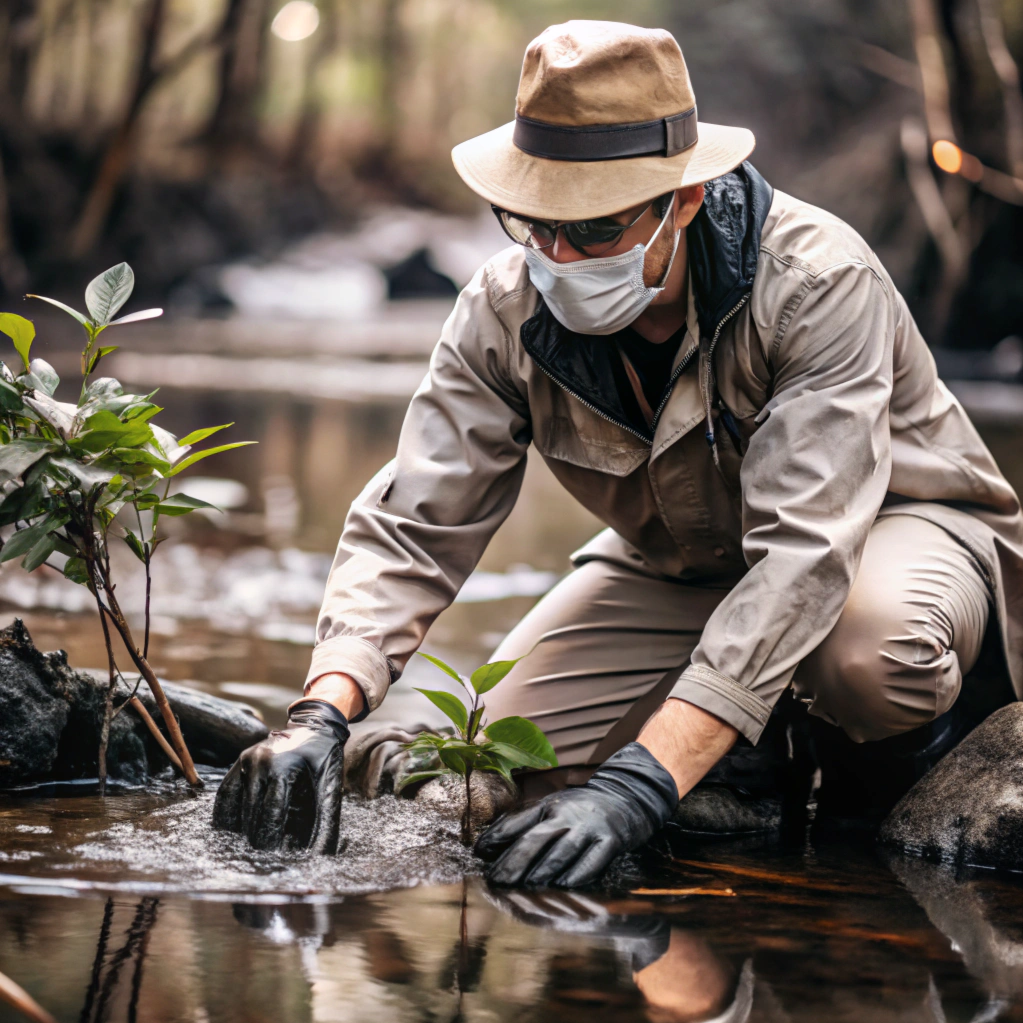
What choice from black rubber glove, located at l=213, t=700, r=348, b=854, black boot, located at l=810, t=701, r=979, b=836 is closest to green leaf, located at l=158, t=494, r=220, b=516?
black rubber glove, located at l=213, t=700, r=348, b=854

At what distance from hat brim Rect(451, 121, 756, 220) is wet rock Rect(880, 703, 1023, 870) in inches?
48.5

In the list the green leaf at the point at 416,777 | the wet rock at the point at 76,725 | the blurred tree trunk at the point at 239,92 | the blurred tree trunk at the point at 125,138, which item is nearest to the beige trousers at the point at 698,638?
the green leaf at the point at 416,777

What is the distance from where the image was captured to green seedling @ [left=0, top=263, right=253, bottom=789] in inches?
93.0

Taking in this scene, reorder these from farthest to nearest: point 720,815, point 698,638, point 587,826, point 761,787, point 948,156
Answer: point 948,156, point 698,638, point 761,787, point 720,815, point 587,826

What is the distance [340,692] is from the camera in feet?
8.07

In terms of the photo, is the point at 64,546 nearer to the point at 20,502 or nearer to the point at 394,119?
the point at 20,502

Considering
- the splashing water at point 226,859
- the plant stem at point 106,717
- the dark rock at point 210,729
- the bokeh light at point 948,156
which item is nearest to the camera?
the splashing water at point 226,859

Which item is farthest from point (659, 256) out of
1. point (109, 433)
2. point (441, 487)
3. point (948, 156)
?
point (948, 156)

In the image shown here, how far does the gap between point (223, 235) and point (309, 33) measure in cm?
983

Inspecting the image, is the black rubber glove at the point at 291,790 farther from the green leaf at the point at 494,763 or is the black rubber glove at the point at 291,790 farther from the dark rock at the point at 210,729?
the dark rock at the point at 210,729

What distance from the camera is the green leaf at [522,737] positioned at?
8.20 feet

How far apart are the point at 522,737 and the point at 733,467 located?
0.67 m

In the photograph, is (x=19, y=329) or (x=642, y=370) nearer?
(x=19, y=329)

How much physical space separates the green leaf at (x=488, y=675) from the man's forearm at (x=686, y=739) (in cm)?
27
